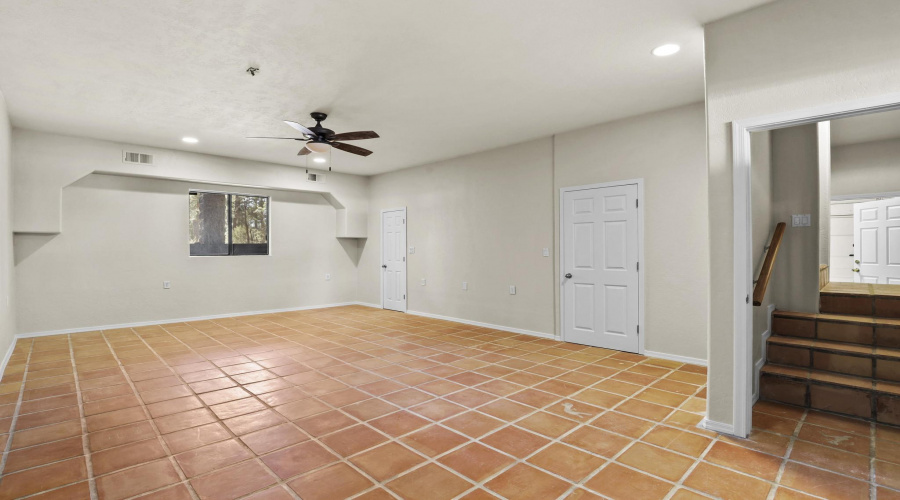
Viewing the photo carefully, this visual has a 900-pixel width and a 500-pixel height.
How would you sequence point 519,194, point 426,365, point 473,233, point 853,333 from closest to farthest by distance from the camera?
point 853,333, point 426,365, point 519,194, point 473,233

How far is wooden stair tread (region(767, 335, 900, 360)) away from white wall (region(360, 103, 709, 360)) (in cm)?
85

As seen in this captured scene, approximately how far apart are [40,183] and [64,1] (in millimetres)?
4244

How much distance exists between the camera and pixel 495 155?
250 inches

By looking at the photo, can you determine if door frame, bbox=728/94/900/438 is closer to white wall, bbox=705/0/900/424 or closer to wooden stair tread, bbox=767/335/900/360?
white wall, bbox=705/0/900/424

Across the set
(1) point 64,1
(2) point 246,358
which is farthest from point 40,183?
(1) point 64,1

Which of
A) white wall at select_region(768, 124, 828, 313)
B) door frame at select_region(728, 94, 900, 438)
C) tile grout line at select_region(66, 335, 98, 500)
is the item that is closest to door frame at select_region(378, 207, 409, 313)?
tile grout line at select_region(66, 335, 98, 500)

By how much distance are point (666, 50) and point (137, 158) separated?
276 inches

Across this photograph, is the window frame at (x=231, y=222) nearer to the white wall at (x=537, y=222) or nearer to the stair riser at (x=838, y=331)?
the white wall at (x=537, y=222)

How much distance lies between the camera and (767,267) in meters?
3.28

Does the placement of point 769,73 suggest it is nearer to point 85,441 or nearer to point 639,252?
point 639,252

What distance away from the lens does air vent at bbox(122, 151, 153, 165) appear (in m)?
6.05

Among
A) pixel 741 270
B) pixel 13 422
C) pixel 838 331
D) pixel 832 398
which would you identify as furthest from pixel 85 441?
pixel 838 331

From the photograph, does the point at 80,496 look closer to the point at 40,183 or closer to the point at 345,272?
the point at 40,183

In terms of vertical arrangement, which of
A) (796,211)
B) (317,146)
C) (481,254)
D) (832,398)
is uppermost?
(317,146)
